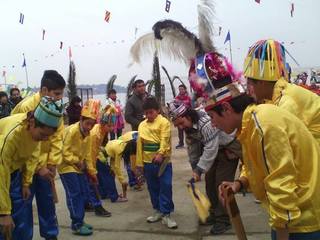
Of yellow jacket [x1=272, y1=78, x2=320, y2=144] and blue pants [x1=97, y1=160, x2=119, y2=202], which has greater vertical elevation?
yellow jacket [x1=272, y1=78, x2=320, y2=144]

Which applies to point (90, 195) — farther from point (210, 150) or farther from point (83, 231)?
point (210, 150)

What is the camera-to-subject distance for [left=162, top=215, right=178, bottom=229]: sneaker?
5624 millimetres

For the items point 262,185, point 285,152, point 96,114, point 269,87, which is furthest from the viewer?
point 96,114

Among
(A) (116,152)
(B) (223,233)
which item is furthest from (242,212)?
(A) (116,152)

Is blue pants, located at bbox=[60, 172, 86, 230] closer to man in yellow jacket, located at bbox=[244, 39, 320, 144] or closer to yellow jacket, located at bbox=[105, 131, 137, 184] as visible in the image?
yellow jacket, located at bbox=[105, 131, 137, 184]

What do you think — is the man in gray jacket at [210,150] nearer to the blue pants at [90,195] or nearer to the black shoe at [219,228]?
the black shoe at [219,228]

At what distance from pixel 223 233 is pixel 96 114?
2.09m

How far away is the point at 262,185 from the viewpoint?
239 centimetres

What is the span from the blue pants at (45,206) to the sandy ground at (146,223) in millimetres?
565

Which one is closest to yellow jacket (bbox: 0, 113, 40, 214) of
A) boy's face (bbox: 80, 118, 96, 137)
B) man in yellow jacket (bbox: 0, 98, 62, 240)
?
man in yellow jacket (bbox: 0, 98, 62, 240)

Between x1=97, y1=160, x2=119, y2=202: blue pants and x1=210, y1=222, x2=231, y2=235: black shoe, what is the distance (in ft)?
7.31

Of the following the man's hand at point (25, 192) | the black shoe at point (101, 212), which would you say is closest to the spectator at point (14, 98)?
the black shoe at point (101, 212)

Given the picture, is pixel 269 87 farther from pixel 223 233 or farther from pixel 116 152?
pixel 116 152

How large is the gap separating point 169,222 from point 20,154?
2442mm
